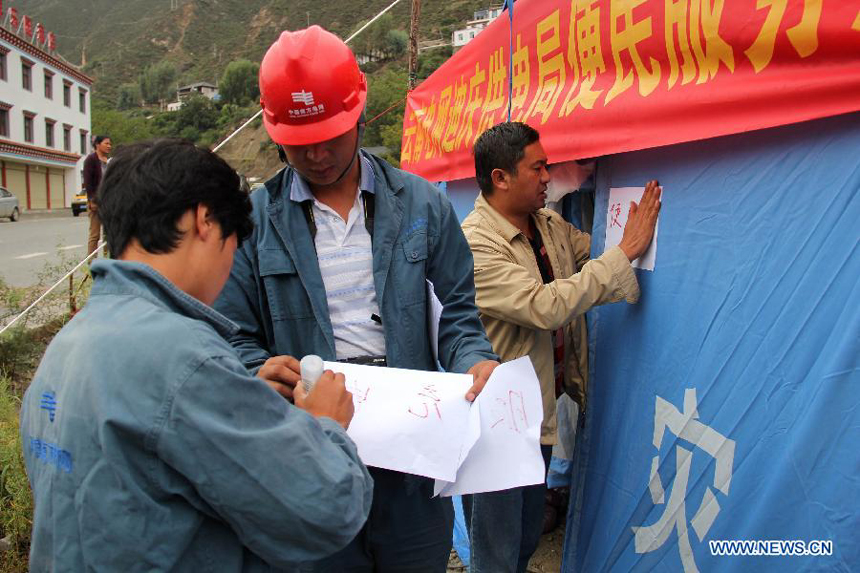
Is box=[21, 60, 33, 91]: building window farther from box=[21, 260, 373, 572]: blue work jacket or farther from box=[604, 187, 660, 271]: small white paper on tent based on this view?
box=[21, 260, 373, 572]: blue work jacket

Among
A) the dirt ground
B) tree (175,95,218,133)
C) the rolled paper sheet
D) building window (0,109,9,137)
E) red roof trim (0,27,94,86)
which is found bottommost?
the dirt ground

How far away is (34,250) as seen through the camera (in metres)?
12.5

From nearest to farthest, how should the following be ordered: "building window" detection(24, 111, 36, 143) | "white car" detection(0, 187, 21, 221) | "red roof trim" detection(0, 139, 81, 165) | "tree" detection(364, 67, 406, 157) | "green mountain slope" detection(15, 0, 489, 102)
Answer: "white car" detection(0, 187, 21, 221)
"red roof trim" detection(0, 139, 81, 165)
"building window" detection(24, 111, 36, 143)
"tree" detection(364, 67, 406, 157)
"green mountain slope" detection(15, 0, 489, 102)

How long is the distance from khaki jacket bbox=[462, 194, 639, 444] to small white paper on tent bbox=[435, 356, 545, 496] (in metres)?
0.66

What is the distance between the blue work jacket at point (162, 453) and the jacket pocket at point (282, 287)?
0.55 meters

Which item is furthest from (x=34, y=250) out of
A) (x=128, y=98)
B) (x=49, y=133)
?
(x=128, y=98)

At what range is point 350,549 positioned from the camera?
156cm

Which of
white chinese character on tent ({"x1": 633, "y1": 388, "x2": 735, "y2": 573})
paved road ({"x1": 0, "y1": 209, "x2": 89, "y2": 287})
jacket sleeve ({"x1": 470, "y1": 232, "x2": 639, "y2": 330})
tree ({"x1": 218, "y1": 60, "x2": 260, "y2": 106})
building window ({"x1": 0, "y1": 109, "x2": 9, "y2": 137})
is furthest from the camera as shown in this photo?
tree ({"x1": 218, "y1": 60, "x2": 260, "y2": 106})

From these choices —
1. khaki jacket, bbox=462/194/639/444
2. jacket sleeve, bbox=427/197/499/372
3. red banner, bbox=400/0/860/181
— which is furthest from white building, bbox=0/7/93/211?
jacket sleeve, bbox=427/197/499/372

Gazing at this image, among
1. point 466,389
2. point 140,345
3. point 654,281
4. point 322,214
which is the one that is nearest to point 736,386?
point 654,281

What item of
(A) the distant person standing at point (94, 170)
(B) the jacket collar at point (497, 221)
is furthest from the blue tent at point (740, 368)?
(A) the distant person standing at point (94, 170)

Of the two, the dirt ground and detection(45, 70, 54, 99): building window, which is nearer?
the dirt ground

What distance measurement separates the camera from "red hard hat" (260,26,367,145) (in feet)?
4.81

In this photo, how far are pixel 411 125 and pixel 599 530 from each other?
13.3 ft
